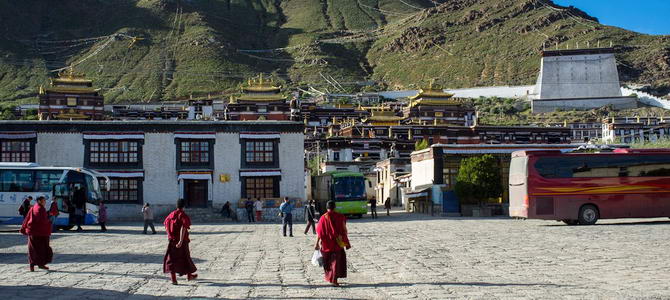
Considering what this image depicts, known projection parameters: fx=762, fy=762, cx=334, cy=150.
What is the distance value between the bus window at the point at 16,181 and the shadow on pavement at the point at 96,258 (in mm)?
13181

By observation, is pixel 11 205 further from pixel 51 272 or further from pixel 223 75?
pixel 223 75

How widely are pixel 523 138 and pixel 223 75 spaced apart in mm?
67685

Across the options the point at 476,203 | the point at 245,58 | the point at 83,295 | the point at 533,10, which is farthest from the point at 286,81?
the point at 83,295

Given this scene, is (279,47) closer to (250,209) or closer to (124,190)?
(124,190)

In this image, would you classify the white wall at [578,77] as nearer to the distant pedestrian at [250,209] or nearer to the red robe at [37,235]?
the distant pedestrian at [250,209]

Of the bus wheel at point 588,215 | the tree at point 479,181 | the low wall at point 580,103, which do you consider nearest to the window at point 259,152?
the tree at point 479,181

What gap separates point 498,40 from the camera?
160 meters

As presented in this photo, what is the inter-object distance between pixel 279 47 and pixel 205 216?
149 meters

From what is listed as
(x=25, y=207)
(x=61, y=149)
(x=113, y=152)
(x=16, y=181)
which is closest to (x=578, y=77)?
(x=113, y=152)

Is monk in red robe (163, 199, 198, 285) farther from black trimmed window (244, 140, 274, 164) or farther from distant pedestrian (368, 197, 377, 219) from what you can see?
distant pedestrian (368, 197, 377, 219)

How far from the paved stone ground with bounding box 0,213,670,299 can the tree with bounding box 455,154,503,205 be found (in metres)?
16.4

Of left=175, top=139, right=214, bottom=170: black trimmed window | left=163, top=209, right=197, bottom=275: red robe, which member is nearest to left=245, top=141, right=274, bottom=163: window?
left=175, top=139, right=214, bottom=170: black trimmed window

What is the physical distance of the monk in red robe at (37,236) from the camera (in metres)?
14.2

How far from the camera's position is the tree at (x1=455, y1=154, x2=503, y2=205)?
132ft
